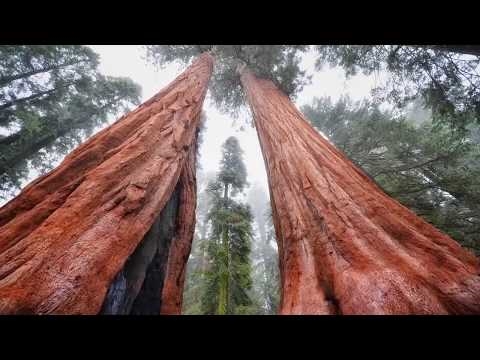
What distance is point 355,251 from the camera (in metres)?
1.76

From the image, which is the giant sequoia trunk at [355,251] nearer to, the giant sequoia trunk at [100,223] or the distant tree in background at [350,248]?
the distant tree in background at [350,248]

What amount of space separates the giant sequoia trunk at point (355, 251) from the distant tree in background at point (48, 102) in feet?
38.2

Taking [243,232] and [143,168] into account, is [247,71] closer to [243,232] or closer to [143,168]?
[243,232]

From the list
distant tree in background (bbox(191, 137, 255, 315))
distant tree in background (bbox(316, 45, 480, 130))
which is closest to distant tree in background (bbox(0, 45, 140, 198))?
distant tree in background (bbox(191, 137, 255, 315))

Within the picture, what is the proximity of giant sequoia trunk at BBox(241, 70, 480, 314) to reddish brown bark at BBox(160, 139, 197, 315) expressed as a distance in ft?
7.17

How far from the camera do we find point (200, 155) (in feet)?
32.0

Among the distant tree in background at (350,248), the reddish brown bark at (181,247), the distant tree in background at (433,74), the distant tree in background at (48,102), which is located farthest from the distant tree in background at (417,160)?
the distant tree in background at (48,102)

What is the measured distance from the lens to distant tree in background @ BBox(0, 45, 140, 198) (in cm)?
1026

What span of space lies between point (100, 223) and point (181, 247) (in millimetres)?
2679

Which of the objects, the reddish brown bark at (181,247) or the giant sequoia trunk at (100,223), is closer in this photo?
the giant sequoia trunk at (100,223)

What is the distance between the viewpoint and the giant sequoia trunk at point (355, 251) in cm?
131

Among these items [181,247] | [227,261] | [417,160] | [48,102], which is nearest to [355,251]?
[181,247]

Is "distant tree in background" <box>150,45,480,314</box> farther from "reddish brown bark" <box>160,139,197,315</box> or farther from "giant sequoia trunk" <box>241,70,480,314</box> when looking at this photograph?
"reddish brown bark" <box>160,139,197,315</box>
